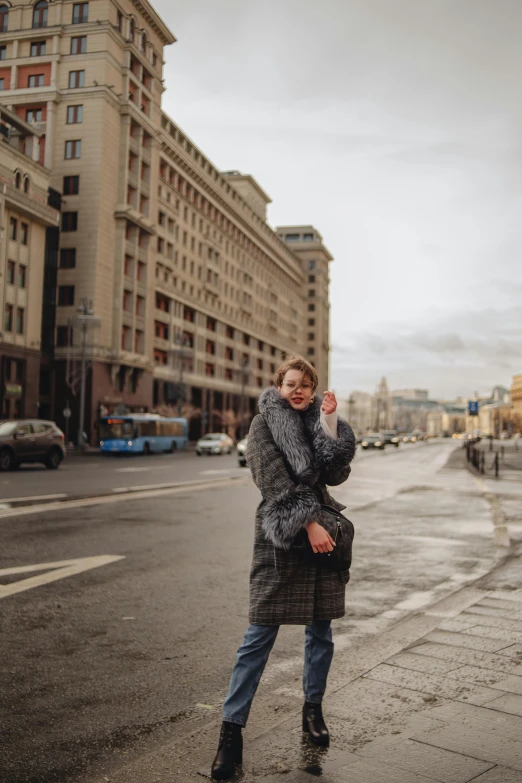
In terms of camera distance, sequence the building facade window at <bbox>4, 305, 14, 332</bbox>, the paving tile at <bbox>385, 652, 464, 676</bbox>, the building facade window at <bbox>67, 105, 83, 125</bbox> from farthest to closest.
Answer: the building facade window at <bbox>67, 105, 83, 125</bbox> → the building facade window at <bbox>4, 305, 14, 332</bbox> → the paving tile at <bbox>385, 652, 464, 676</bbox>

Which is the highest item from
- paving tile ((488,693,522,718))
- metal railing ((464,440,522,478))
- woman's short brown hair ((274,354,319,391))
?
woman's short brown hair ((274,354,319,391))

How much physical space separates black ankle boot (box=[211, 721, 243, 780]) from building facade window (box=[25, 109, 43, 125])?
182ft

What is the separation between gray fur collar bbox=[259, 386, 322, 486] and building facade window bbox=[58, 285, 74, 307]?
49262mm

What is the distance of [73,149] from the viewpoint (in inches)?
2018

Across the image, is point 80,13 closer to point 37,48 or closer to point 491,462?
point 37,48

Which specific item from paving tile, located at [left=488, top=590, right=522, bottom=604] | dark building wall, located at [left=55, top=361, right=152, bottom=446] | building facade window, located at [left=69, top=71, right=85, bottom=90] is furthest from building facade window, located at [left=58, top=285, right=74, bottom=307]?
paving tile, located at [left=488, top=590, right=522, bottom=604]

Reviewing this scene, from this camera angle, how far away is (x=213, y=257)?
7806 centimetres

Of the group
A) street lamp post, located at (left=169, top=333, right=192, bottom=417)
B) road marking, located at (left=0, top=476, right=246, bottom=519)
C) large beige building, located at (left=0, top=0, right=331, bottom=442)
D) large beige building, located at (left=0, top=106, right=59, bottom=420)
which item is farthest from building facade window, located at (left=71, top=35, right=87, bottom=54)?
road marking, located at (left=0, top=476, right=246, bottom=519)

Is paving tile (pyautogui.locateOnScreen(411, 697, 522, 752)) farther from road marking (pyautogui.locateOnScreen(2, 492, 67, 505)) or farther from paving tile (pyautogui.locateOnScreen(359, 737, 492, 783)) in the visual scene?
road marking (pyautogui.locateOnScreen(2, 492, 67, 505))

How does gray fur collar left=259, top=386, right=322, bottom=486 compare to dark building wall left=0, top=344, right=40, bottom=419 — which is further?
dark building wall left=0, top=344, right=40, bottom=419

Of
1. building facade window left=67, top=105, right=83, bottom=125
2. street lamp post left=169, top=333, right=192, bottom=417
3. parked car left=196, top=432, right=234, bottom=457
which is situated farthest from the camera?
street lamp post left=169, top=333, right=192, bottom=417

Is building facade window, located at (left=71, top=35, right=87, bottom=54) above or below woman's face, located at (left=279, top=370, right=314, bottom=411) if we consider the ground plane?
above

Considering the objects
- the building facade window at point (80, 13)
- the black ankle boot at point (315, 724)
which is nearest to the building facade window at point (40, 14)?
the building facade window at point (80, 13)

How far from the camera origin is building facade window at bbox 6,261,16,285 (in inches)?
1687
